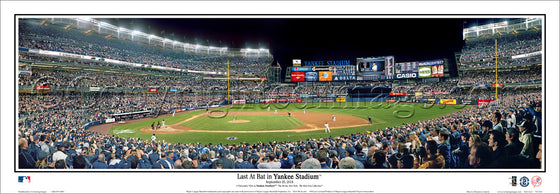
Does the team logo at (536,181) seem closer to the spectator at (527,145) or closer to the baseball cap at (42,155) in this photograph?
the spectator at (527,145)

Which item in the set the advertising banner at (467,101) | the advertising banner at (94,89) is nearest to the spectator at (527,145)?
the advertising banner at (467,101)

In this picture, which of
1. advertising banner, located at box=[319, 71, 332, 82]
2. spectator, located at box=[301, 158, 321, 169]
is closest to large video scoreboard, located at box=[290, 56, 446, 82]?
advertising banner, located at box=[319, 71, 332, 82]

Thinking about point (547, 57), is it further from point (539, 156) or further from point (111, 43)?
point (111, 43)

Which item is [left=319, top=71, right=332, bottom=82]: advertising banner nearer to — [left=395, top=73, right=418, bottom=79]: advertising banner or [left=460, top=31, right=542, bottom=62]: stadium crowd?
[left=395, top=73, right=418, bottom=79]: advertising banner

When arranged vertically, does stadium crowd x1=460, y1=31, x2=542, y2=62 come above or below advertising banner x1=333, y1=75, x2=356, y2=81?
above

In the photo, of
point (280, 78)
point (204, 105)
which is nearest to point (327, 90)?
point (280, 78)

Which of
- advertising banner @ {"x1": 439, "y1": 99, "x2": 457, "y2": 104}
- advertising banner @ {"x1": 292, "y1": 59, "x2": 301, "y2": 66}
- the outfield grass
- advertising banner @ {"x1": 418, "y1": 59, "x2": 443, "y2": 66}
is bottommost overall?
the outfield grass
